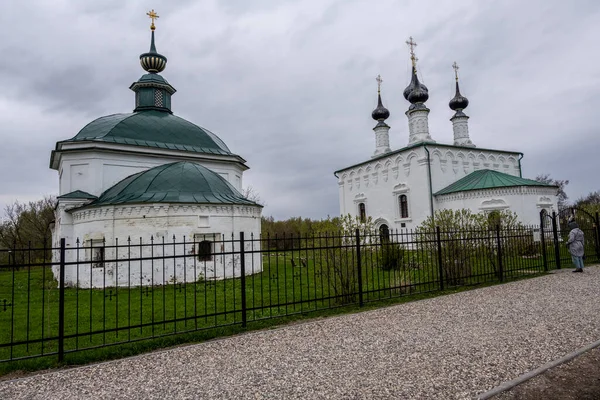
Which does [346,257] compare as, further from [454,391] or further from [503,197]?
[503,197]

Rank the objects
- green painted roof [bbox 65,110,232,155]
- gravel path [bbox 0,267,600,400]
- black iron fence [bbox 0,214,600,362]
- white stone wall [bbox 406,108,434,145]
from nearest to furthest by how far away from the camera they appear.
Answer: gravel path [bbox 0,267,600,400]
black iron fence [bbox 0,214,600,362]
green painted roof [bbox 65,110,232,155]
white stone wall [bbox 406,108,434,145]

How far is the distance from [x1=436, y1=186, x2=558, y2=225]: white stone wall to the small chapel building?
1397cm

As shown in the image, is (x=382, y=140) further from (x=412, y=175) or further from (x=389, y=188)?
(x=412, y=175)

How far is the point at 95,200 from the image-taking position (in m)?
15.3

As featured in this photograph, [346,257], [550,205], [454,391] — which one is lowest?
[454,391]

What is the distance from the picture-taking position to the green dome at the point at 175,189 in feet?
43.6

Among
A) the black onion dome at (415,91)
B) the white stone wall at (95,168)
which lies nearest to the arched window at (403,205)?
the black onion dome at (415,91)

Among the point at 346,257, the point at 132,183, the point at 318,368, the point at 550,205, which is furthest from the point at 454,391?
the point at 550,205

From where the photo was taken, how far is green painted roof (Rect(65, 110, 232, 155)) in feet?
56.0

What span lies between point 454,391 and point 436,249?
6.24 m

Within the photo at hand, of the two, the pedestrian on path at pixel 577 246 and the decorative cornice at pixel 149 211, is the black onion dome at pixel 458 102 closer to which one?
the pedestrian on path at pixel 577 246

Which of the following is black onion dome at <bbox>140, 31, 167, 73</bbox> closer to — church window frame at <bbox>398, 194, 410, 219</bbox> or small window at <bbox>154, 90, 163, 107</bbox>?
small window at <bbox>154, 90, 163, 107</bbox>

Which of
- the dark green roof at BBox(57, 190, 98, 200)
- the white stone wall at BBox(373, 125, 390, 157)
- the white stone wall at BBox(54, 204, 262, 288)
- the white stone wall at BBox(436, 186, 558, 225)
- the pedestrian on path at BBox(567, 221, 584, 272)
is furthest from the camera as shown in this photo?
the white stone wall at BBox(373, 125, 390, 157)

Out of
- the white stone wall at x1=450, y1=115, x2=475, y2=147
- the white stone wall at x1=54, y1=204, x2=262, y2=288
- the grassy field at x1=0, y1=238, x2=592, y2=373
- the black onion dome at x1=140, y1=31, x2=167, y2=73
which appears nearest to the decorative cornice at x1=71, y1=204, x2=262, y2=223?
the white stone wall at x1=54, y1=204, x2=262, y2=288
